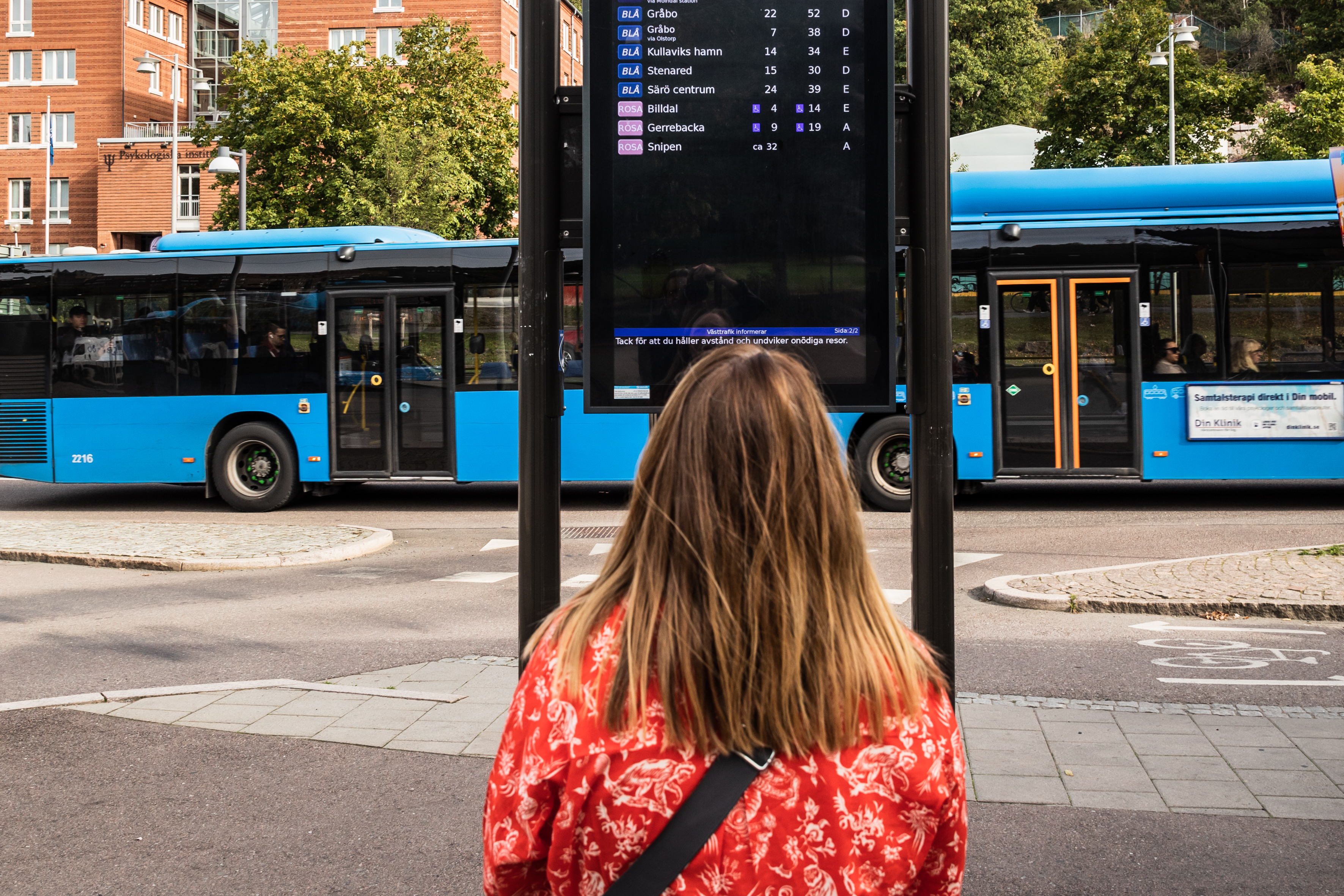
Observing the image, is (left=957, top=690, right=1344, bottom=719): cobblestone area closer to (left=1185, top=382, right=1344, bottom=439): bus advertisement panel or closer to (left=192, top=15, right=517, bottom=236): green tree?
(left=1185, top=382, right=1344, bottom=439): bus advertisement panel

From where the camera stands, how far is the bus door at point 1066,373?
1380cm

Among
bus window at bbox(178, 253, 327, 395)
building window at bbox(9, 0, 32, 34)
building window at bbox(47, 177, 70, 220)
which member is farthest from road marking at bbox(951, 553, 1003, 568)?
building window at bbox(9, 0, 32, 34)

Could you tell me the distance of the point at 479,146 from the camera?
36.3 meters

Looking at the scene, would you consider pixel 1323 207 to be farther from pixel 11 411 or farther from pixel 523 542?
pixel 11 411

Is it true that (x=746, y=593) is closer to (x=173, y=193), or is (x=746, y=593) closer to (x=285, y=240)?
(x=285, y=240)

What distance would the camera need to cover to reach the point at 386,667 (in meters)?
7.20

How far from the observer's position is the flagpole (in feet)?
204

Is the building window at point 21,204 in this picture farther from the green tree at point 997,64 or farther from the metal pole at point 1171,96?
the metal pole at point 1171,96

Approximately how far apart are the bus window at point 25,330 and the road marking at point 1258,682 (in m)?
14.0

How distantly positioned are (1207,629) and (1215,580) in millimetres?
1269

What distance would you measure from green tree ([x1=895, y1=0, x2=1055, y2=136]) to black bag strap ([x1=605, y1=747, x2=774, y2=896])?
57472 mm

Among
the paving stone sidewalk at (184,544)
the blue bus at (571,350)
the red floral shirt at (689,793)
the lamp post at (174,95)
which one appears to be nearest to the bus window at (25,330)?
the blue bus at (571,350)

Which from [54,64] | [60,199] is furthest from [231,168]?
[54,64]

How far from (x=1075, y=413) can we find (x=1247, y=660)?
701 cm
